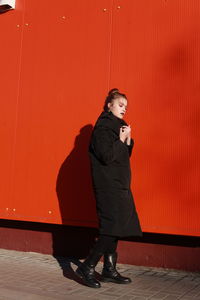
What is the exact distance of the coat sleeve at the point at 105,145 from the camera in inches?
149

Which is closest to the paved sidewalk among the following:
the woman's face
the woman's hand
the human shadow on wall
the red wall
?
the human shadow on wall

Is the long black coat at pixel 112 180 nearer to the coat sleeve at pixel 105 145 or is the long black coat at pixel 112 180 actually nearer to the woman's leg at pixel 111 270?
the coat sleeve at pixel 105 145

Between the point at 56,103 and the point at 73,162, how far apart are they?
2.45 feet

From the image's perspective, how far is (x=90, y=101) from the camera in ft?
16.4

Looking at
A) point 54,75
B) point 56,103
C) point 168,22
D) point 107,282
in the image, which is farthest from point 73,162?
point 168,22

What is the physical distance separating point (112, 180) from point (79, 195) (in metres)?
1.18

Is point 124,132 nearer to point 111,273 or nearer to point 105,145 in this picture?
point 105,145

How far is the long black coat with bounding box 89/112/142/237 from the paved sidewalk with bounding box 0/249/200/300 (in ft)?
1.68

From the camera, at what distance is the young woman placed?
3818mm

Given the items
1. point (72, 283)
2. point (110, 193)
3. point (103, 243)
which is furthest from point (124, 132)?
point (72, 283)

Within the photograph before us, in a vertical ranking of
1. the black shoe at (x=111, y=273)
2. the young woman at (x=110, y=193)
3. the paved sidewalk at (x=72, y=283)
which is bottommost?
the paved sidewalk at (x=72, y=283)

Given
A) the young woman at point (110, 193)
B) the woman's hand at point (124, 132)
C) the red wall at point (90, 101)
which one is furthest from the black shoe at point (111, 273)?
the woman's hand at point (124, 132)

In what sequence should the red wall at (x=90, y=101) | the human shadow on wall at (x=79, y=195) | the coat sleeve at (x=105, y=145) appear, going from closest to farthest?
the coat sleeve at (x=105, y=145), the red wall at (x=90, y=101), the human shadow on wall at (x=79, y=195)

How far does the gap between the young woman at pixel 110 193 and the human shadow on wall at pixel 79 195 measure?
0.94 meters
